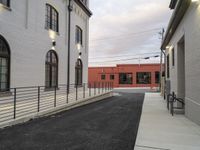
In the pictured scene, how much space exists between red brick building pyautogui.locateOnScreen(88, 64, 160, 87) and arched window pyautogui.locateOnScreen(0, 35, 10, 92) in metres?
31.3

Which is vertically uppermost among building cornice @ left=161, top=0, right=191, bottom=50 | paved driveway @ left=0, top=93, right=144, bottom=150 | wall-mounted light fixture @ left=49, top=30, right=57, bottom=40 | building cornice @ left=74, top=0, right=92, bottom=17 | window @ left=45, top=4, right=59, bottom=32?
building cornice @ left=74, top=0, right=92, bottom=17

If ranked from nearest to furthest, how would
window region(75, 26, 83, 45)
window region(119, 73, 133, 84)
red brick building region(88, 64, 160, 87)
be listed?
1. window region(75, 26, 83, 45)
2. red brick building region(88, 64, 160, 87)
3. window region(119, 73, 133, 84)

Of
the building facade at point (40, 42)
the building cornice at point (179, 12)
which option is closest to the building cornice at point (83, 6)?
the building facade at point (40, 42)

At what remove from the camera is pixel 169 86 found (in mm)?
12289

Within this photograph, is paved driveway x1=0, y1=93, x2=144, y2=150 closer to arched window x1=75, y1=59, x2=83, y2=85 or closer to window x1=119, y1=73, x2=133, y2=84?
arched window x1=75, y1=59, x2=83, y2=85

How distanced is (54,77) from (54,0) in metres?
5.06

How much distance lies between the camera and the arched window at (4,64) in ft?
28.7

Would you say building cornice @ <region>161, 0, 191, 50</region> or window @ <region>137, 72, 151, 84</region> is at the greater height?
building cornice @ <region>161, 0, 191, 50</region>

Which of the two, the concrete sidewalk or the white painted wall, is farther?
the white painted wall

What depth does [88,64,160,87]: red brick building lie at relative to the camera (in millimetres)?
37906

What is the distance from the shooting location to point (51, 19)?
1286 cm

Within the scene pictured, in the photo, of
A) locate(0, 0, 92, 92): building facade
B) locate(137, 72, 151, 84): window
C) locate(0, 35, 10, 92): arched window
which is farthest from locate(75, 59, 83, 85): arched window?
locate(137, 72, 151, 84): window

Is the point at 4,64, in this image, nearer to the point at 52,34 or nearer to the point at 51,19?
the point at 52,34

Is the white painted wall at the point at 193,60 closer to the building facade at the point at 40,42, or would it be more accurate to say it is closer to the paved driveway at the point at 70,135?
the paved driveway at the point at 70,135
